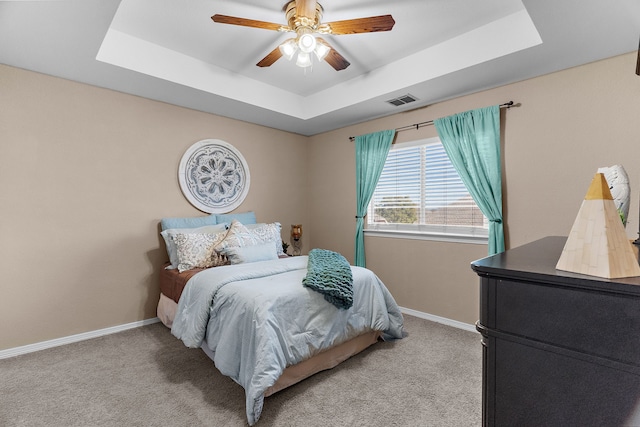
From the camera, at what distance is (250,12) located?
2252 millimetres

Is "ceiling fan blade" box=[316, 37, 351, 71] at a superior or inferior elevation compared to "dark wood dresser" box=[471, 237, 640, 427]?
superior

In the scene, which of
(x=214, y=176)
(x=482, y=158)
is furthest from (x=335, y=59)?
(x=214, y=176)

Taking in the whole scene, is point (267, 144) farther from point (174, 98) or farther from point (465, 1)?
point (465, 1)

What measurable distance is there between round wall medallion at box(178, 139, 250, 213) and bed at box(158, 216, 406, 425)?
1150mm

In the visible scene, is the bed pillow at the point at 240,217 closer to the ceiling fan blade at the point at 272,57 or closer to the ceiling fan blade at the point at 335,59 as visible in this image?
the ceiling fan blade at the point at 272,57

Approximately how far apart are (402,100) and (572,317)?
2.96 metres

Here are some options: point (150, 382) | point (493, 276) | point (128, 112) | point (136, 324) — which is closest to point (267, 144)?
point (128, 112)

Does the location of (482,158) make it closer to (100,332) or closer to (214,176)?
(214,176)

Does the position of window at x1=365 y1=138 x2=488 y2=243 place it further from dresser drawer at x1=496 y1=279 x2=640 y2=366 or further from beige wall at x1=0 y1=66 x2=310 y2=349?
dresser drawer at x1=496 y1=279 x2=640 y2=366

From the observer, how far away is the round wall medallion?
11.6ft

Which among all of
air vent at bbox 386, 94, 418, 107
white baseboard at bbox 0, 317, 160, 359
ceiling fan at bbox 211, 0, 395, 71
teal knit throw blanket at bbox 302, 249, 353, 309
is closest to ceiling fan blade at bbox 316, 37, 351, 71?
ceiling fan at bbox 211, 0, 395, 71

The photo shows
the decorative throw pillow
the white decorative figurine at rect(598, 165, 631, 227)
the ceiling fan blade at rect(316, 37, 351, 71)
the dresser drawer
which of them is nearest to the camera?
the dresser drawer

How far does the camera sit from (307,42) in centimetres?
203

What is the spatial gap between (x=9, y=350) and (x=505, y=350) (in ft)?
12.0
